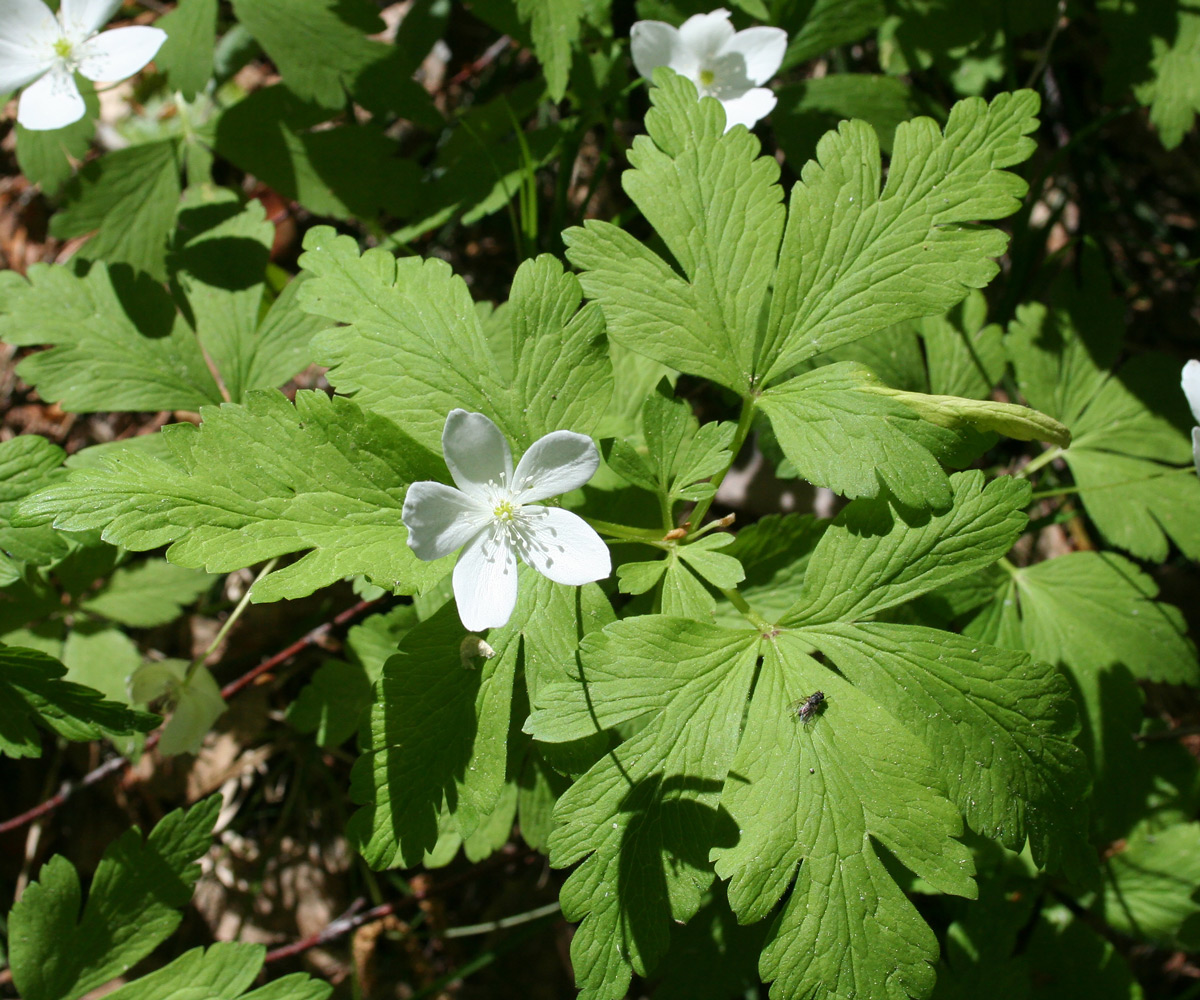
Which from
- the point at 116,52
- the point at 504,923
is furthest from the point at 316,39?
the point at 504,923

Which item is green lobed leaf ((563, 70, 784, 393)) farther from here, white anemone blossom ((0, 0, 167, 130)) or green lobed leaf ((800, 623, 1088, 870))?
white anemone blossom ((0, 0, 167, 130))

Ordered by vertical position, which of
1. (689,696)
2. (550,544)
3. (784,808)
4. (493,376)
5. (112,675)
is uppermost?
(493,376)

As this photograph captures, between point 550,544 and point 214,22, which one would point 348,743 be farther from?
point 214,22

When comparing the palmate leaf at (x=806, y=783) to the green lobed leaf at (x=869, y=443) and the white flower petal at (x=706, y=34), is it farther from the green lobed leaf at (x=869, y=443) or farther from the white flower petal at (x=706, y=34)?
the white flower petal at (x=706, y=34)

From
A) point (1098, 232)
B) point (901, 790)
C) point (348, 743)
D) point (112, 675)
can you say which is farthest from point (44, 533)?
point (1098, 232)

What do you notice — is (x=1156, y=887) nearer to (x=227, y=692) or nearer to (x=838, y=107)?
(x=838, y=107)

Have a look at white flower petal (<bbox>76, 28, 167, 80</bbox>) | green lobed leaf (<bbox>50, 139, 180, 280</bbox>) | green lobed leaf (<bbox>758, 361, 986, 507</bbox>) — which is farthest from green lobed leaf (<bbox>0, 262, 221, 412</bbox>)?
green lobed leaf (<bbox>758, 361, 986, 507</bbox>)

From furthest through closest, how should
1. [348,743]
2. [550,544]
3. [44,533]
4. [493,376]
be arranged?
[348,743]
[44,533]
[493,376]
[550,544]
